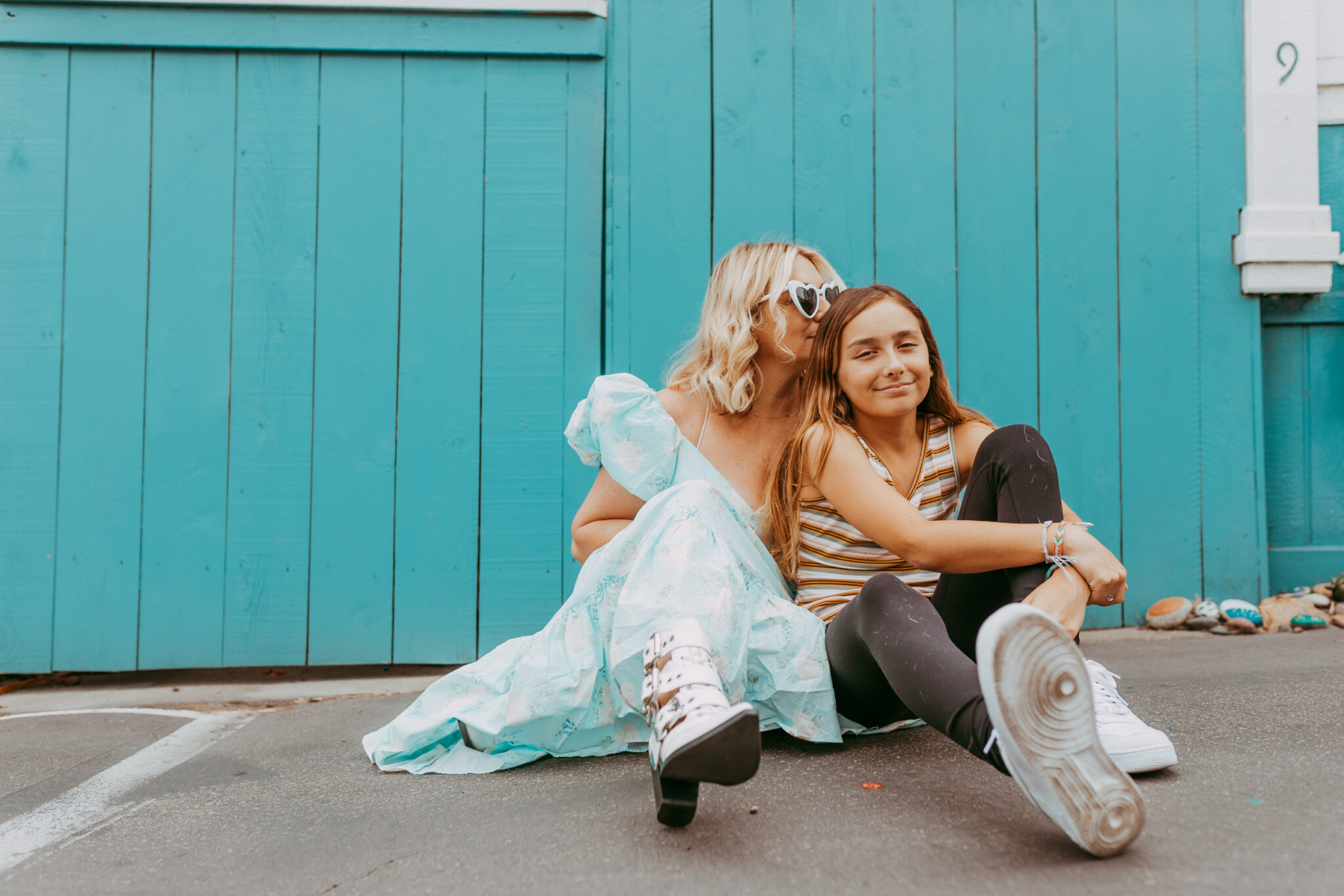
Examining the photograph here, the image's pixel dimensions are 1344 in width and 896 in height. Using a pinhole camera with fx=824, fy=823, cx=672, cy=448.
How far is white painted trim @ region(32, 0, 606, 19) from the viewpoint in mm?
2234

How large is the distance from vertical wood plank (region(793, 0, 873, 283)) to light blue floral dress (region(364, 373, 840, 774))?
1.06 meters

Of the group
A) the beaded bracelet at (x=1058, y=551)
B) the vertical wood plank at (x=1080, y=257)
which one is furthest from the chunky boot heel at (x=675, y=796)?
the vertical wood plank at (x=1080, y=257)

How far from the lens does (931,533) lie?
1.26 metres

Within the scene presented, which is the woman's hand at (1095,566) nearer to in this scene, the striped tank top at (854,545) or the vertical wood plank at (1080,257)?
the striped tank top at (854,545)

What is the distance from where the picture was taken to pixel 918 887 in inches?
34.7

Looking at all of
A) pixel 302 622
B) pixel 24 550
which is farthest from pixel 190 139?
pixel 302 622

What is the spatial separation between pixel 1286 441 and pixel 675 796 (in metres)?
2.32

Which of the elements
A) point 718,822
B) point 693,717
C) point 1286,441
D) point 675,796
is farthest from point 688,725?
point 1286,441

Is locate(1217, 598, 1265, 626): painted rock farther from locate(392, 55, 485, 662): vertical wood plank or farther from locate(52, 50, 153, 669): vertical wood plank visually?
locate(52, 50, 153, 669): vertical wood plank

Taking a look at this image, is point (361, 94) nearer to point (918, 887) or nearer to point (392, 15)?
point (392, 15)

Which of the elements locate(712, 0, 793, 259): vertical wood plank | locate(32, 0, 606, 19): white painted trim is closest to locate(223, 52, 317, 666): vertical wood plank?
locate(32, 0, 606, 19): white painted trim

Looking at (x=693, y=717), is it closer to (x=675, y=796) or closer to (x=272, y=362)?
(x=675, y=796)

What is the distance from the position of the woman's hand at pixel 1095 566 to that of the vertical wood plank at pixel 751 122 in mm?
1351

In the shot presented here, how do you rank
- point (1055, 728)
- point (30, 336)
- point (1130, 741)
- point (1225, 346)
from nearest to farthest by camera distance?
point (1055, 728), point (1130, 741), point (30, 336), point (1225, 346)
